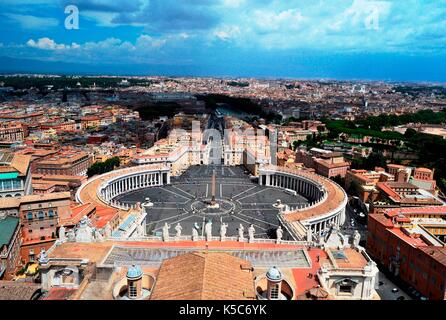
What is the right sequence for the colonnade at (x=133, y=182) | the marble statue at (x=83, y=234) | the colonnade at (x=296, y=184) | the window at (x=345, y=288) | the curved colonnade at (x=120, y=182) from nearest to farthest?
the window at (x=345, y=288) → the marble statue at (x=83, y=234) → the curved colonnade at (x=120, y=182) → the colonnade at (x=296, y=184) → the colonnade at (x=133, y=182)

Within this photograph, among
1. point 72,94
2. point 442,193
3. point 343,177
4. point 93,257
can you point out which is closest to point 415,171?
point 442,193

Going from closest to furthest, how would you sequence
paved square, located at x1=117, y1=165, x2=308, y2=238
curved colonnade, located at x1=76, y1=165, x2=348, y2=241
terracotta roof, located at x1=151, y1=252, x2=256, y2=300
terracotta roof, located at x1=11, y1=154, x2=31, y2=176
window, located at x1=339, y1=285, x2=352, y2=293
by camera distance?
terracotta roof, located at x1=151, y1=252, x2=256, y2=300 → window, located at x1=339, y1=285, x2=352, y2=293 → terracotta roof, located at x1=11, y1=154, x2=31, y2=176 → curved colonnade, located at x1=76, y1=165, x2=348, y2=241 → paved square, located at x1=117, y1=165, x2=308, y2=238

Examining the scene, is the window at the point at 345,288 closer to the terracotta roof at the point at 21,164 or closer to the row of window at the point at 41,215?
the row of window at the point at 41,215

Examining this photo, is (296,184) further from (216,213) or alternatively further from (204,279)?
(204,279)

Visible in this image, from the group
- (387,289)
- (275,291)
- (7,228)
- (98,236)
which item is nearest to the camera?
(275,291)

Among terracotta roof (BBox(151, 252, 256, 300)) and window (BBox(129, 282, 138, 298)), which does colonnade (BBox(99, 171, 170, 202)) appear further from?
terracotta roof (BBox(151, 252, 256, 300))

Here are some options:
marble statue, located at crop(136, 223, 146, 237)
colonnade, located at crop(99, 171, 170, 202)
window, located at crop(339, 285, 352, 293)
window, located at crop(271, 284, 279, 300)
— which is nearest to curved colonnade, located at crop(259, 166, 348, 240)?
window, located at crop(339, 285, 352, 293)

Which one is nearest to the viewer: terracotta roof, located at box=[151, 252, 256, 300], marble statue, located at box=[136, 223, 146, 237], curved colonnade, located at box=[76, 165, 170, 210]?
terracotta roof, located at box=[151, 252, 256, 300]

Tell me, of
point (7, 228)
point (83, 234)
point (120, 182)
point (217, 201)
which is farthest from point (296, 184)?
point (7, 228)

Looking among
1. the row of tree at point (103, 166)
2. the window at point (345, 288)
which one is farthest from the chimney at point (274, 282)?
the row of tree at point (103, 166)
